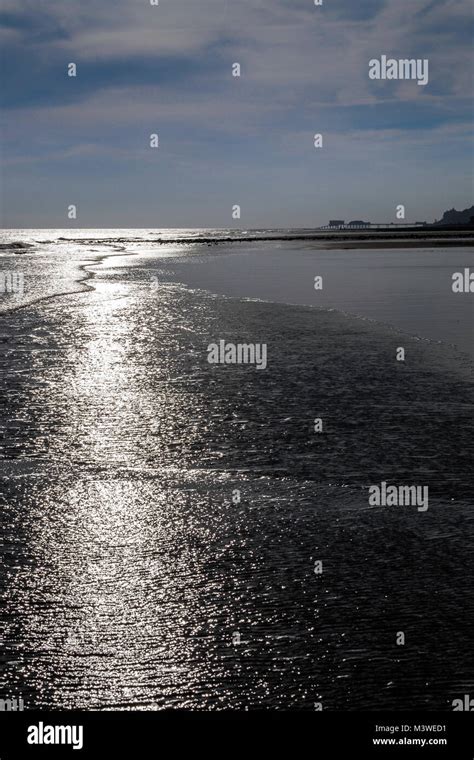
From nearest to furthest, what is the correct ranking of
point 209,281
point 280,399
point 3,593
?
point 3,593 < point 280,399 < point 209,281

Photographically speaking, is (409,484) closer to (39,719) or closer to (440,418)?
(440,418)

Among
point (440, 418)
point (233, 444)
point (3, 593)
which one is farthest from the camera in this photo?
point (440, 418)

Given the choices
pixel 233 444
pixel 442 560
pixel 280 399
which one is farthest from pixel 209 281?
pixel 442 560

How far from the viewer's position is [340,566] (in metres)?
5.89

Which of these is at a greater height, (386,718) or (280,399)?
(280,399)

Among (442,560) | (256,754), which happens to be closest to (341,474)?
(442,560)

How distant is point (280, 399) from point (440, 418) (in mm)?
2345

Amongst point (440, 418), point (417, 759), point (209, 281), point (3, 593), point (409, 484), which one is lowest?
point (417, 759)

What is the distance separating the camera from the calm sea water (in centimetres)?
449

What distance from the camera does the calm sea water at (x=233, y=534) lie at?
4.49 metres

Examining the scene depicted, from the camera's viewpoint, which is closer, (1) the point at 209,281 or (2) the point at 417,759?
(2) the point at 417,759

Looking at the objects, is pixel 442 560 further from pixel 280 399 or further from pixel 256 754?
pixel 280 399

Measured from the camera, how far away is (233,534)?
650 cm

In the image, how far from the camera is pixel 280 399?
37.7ft
